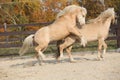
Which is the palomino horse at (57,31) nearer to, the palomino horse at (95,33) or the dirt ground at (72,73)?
the palomino horse at (95,33)

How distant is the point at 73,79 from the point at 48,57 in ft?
17.4

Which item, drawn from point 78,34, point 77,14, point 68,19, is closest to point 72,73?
point 78,34

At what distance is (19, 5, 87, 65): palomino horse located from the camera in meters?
9.44

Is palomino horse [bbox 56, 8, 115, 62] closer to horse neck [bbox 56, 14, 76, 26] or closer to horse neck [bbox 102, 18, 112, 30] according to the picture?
horse neck [bbox 102, 18, 112, 30]

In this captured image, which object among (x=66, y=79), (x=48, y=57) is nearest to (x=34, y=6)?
(x=48, y=57)

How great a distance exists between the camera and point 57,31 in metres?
9.59

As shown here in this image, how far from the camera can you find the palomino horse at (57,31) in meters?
9.44

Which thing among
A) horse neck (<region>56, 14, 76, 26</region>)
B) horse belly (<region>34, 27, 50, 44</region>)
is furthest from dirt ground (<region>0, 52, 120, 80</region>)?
horse neck (<region>56, 14, 76, 26</region>)

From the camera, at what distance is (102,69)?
813 cm

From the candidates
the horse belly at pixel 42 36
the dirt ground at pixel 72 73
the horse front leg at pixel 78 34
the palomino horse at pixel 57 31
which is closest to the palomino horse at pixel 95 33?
the horse front leg at pixel 78 34

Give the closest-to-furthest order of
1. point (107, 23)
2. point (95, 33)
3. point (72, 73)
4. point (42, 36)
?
point (72, 73)
point (42, 36)
point (95, 33)
point (107, 23)

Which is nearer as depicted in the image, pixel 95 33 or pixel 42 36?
pixel 42 36

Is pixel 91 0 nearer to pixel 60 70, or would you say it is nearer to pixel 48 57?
pixel 48 57

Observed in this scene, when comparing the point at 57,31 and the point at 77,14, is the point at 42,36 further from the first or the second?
the point at 77,14
